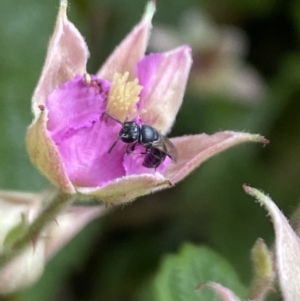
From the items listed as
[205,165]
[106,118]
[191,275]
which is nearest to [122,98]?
[106,118]

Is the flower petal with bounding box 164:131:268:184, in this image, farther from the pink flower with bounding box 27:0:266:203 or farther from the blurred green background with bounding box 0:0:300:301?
the blurred green background with bounding box 0:0:300:301

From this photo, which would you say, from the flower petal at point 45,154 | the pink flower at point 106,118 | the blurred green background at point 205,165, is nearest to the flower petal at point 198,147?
the pink flower at point 106,118

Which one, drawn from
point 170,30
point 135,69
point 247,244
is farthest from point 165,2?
point 135,69

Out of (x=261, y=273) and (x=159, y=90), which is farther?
(x=159, y=90)

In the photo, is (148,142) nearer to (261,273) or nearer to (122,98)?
(122,98)

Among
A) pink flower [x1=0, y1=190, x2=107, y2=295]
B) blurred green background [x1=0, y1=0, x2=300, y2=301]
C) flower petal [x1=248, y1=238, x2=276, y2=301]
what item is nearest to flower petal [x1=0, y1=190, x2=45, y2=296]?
pink flower [x1=0, y1=190, x2=107, y2=295]

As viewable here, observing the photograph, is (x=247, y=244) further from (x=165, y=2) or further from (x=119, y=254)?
(x=165, y=2)
